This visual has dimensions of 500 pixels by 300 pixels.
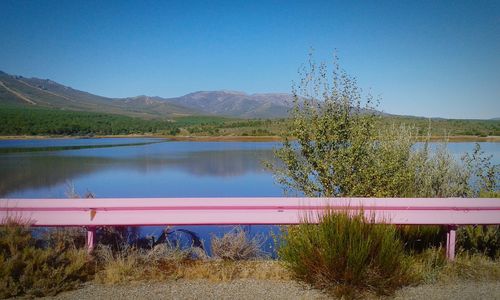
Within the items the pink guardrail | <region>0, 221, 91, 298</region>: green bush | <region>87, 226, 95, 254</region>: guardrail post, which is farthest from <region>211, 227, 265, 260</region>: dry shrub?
<region>0, 221, 91, 298</region>: green bush

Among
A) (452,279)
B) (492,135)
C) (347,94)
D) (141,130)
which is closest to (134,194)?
(347,94)

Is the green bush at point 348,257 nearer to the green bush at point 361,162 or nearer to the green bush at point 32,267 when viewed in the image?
the green bush at point 361,162

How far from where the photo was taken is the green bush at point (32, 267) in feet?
15.9

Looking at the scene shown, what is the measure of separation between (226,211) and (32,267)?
8.03ft

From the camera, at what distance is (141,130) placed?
115 m

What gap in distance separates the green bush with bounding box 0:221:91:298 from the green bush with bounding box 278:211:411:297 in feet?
8.98

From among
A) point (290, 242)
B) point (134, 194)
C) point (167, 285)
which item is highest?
point (290, 242)

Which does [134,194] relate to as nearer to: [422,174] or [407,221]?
[422,174]

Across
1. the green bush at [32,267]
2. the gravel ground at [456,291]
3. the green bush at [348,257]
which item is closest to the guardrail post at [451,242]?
the gravel ground at [456,291]

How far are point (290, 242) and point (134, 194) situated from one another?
15.2m

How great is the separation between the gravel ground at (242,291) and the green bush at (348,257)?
0.19 metres

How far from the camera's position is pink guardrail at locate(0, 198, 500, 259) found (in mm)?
5738

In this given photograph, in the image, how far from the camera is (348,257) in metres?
5.15

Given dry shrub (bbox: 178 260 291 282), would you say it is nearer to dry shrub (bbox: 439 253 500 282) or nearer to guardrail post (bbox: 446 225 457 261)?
dry shrub (bbox: 439 253 500 282)
